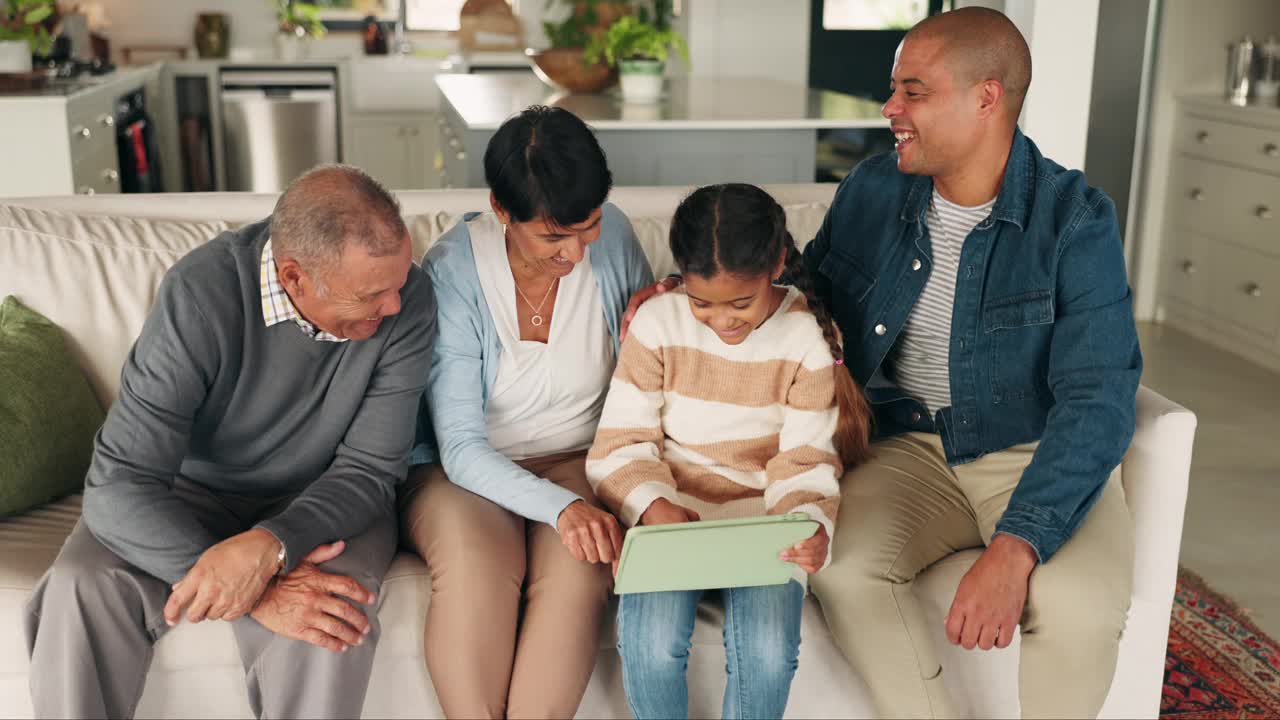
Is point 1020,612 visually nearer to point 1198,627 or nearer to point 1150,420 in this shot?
point 1150,420

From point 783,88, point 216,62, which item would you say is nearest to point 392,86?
point 216,62

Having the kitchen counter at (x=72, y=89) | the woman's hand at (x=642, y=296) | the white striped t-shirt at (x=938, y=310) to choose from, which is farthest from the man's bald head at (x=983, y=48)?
the kitchen counter at (x=72, y=89)

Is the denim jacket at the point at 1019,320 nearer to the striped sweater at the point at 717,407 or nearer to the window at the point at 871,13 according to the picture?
the striped sweater at the point at 717,407

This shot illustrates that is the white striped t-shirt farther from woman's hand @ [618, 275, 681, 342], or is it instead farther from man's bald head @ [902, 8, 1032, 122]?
woman's hand @ [618, 275, 681, 342]

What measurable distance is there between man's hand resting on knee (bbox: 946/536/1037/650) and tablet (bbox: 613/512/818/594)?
0.26 m

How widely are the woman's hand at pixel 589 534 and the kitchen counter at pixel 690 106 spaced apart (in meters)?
1.86

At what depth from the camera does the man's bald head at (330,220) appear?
1576mm

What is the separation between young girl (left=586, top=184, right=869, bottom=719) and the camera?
1630mm

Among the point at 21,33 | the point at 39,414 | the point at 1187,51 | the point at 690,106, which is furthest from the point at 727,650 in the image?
the point at 1187,51

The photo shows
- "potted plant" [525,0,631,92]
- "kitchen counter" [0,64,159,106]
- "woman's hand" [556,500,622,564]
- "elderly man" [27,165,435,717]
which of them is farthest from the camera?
"potted plant" [525,0,631,92]

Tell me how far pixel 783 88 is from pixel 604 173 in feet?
10.3

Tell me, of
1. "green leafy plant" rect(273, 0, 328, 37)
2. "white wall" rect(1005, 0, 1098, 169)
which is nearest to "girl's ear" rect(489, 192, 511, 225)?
"white wall" rect(1005, 0, 1098, 169)

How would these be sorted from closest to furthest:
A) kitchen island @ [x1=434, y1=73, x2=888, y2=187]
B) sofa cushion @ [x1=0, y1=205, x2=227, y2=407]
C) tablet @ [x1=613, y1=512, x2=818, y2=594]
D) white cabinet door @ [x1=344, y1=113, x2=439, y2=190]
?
tablet @ [x1=613, y1=512, x2=818, y2=594], sofa cushion @ [x1=0, y1=205, x2=227, y2=407], kitchen island @ [x1=434, y1=73, x2=888, y2=187], white cabinet door @ [x1=344, y1=113, x2=439, y2=190]

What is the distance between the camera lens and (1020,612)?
1618 mm
